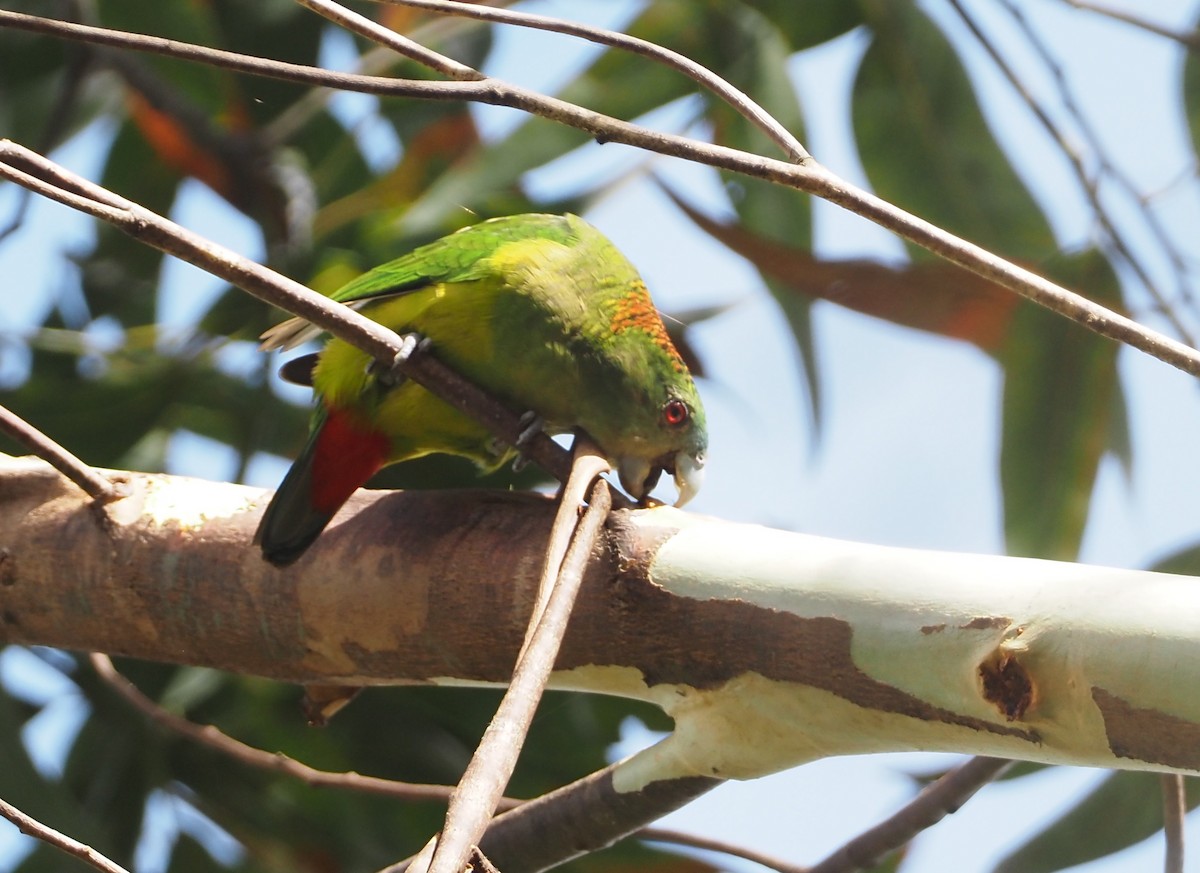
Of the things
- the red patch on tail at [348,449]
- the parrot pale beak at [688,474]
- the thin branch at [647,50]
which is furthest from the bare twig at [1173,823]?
the red patch on tail at [348,449]

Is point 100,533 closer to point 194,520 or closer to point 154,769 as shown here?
point 194,520

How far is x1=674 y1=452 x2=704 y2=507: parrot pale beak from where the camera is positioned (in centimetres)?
240

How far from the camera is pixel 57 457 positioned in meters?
1.57

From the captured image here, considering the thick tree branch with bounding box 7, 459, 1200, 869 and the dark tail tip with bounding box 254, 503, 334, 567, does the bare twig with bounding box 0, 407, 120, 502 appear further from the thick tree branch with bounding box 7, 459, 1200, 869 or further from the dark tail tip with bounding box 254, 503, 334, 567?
the dark tail tip with bounding box 254, 503, 334, 567

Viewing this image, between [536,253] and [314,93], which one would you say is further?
→ [314,93]

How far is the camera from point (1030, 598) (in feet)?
3.83

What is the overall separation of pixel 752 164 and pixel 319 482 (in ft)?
3.86

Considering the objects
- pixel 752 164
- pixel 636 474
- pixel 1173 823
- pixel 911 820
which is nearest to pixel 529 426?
pixel 636 474

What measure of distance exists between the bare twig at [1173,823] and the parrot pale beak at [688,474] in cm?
105

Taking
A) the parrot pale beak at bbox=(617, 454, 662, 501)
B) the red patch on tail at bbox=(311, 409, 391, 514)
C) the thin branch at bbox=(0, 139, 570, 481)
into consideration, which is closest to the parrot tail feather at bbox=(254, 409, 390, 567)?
the red patch on tail at bbox=(311, 409, 391, 514)

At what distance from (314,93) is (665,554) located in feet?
8.97

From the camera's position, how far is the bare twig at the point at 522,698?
74 centimetres

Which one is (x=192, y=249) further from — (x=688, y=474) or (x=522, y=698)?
(x=688, y=474)

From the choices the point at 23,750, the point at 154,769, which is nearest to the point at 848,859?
the point at 23,750
